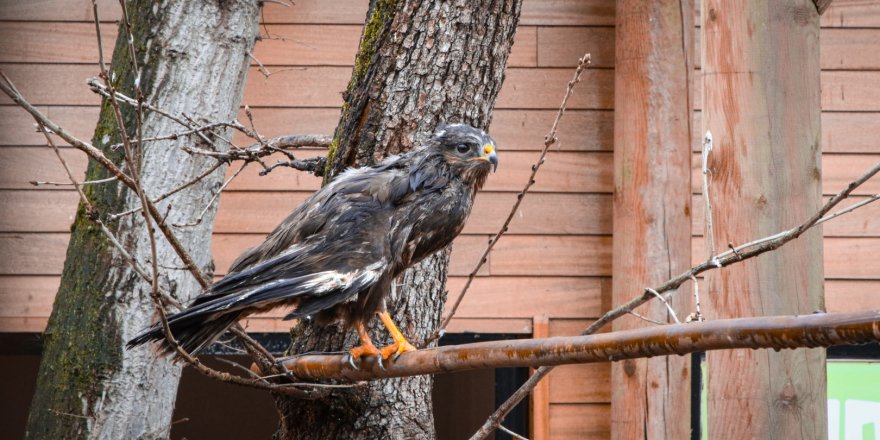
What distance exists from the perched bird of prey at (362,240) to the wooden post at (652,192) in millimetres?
1517

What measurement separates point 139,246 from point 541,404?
5.85 ft

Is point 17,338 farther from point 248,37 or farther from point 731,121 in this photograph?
Result: point 731,121

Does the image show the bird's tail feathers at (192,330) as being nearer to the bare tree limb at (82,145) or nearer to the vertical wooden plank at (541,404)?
the bare tree limb at (82,145)

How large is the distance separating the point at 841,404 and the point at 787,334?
3.00m

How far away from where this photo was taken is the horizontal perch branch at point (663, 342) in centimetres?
109

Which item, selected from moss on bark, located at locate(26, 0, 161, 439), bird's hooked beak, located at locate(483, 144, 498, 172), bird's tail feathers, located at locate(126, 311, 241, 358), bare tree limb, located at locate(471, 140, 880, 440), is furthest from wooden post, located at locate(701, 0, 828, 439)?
moss on bark, located at locate(26, 0, 161, 439)

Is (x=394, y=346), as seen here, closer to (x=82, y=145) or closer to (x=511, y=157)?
(x=82, y=145)

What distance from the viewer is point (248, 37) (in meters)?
3.07

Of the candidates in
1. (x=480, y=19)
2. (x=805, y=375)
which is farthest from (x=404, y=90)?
(x=805, y=375)

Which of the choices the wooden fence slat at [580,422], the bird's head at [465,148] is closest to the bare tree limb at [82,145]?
the bird's head at [465,148]

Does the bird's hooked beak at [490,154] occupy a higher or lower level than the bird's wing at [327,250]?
higher

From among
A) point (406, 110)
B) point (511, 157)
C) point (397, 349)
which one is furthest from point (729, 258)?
point (511, 157)

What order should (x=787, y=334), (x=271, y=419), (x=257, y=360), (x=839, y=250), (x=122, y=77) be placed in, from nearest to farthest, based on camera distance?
(x=787, y=334) → (x=257, y=360) → (x=122, y=77) → (x=839, y=250) → (x=271, y=419)

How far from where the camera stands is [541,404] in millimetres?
3801
